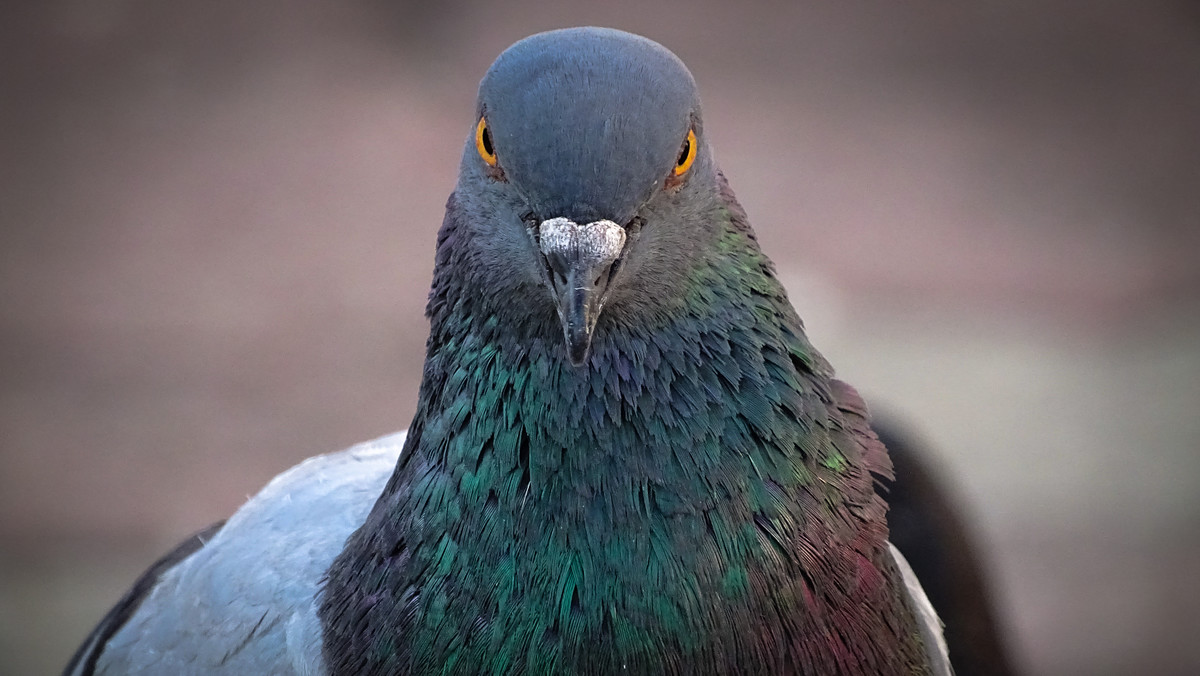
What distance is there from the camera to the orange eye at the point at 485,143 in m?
1.04

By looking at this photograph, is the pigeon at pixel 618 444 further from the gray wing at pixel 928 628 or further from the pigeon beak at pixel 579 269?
the gray wing at pixel 928 628

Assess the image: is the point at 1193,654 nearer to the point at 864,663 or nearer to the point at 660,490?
the point at 864,663

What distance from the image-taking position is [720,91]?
8.57 feet

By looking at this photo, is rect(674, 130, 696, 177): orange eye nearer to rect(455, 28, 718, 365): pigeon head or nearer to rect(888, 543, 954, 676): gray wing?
rect(455, 28, 718, 365): pigeon head

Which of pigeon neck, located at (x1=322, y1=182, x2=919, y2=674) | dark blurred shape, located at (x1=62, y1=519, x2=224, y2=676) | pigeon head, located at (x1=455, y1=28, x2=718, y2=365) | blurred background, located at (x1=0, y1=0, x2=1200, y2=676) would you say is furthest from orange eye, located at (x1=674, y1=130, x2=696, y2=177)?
blurred background, located at (x1=0, y1=0, x2=1200, y2=676)

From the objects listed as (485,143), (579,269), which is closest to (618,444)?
(579,269)

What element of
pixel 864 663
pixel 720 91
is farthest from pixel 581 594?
pixel 720 91

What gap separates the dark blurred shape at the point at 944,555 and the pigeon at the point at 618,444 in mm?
1003

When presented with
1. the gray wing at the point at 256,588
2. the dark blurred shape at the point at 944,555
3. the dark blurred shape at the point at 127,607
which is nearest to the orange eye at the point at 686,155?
the gray wing at the point at 256,588

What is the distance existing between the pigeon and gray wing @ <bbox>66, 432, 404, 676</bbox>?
20 cm

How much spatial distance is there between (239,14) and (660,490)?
2.17 meters

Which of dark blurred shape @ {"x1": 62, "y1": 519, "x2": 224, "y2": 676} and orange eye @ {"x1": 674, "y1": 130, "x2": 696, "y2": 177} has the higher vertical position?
orange eye @ {"x1": 674, "y1": 130, "x2": 696, "y2": 177}

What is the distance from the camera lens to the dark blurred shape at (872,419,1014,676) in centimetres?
210

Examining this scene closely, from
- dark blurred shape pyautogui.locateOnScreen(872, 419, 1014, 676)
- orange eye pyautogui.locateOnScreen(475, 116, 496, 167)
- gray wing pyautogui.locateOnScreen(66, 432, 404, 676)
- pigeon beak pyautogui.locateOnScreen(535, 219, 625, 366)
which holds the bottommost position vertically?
dark blurred shape pyautogui.locateOnScreen(872, 419, 1014, 676)
